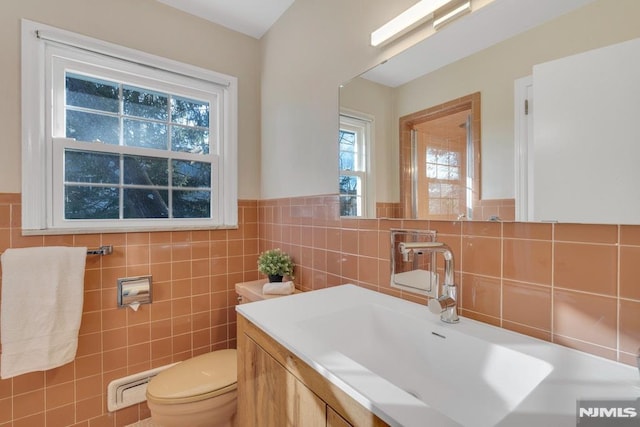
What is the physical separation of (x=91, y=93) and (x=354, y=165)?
4.88ft

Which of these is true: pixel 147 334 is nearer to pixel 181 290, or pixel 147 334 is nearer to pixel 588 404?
pixel 181 290

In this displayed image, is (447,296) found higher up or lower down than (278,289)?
higher up

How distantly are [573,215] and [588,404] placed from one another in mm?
418

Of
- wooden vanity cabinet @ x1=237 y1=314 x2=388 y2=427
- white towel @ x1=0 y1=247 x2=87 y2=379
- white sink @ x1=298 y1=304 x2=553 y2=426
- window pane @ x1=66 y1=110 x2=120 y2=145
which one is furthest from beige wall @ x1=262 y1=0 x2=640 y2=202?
white towel @ x1=0 y1=247 x2=87 y2=379

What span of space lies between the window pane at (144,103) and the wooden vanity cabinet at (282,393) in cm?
139

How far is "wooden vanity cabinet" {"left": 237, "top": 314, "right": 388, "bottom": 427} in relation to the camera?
2.02 feet

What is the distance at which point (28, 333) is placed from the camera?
1.33m

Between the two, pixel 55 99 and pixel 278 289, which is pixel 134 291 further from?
pixel 55 99

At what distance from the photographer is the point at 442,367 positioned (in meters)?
0.82

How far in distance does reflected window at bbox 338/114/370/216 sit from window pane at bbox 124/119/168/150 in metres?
1.13

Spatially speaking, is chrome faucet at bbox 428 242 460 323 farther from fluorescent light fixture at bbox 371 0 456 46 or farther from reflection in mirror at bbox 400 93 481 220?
fluorescent light fixture at bbox 371 0 456 46

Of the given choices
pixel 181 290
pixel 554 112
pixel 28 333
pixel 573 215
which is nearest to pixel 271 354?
pixel 573 215
